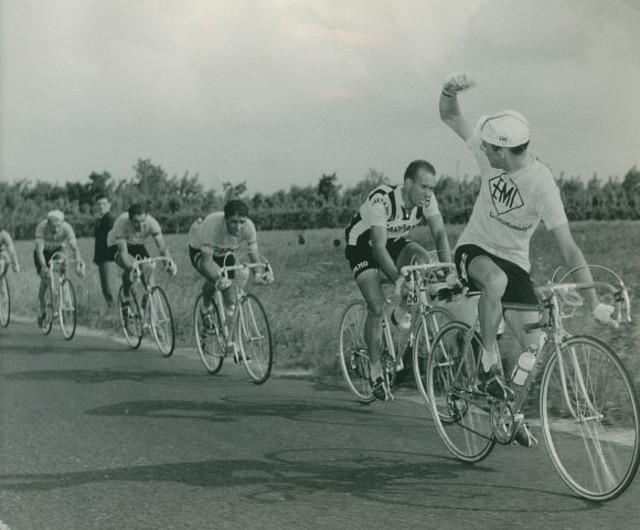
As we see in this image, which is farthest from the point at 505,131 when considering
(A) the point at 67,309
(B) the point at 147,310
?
(A) the point at 67,309

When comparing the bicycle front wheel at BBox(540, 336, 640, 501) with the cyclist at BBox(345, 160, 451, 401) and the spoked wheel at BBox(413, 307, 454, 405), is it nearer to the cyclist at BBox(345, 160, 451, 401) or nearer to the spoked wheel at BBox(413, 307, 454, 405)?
the spoked wheel at BBox(413, 307, 454, 405)

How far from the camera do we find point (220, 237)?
8734 millimetres

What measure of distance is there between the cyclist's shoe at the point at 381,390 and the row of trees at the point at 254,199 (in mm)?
1580

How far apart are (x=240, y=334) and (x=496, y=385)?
12.9ft

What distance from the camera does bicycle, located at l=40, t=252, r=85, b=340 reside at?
37.2 ft

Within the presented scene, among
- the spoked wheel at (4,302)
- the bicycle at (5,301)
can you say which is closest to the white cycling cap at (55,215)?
the bicycle at (5,301)

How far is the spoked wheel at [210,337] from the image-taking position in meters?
8.56

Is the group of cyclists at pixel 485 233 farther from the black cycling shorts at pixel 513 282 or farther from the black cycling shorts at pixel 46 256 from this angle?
the black cycling shorts at pixel 46 256

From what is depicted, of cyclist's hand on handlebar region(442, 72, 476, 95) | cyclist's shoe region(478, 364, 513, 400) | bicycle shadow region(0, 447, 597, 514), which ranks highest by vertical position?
cyclist's hand on handlebar region(442, 72, 476, 95)

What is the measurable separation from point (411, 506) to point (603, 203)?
2.68 metres

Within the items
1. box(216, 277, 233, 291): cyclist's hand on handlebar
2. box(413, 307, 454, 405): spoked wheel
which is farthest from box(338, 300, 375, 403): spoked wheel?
box(216, 277, 233, 291): cyclist's hand on handlebar

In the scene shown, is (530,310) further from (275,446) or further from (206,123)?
(206,123)

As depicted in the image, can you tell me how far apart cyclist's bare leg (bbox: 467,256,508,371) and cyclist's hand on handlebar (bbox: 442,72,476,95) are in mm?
1326

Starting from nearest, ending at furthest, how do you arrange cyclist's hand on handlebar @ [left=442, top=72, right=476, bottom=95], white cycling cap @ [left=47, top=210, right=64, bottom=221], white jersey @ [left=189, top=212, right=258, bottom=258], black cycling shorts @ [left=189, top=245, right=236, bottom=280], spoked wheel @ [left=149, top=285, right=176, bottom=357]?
cyclist's hand on handlebar @ [left=442, top=72, right=476, bottom=95], white jersey @ [left=189, top=212, right=258, bottom=258], black cycling shorts @ [left=189, top=245, right=236, bottom=280], spoked wheel @ [left=149, top=285, right=176, bottom=357], white cycling cap @ [left=47, top=210, right=64, bottom=221]
